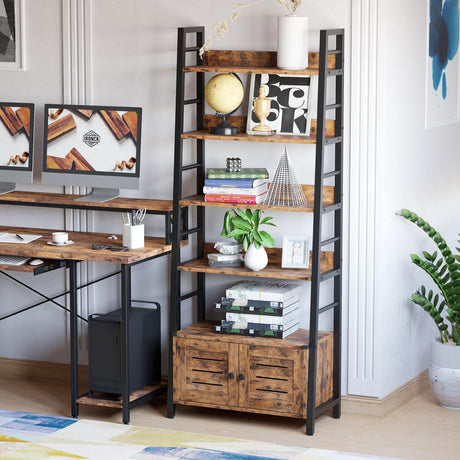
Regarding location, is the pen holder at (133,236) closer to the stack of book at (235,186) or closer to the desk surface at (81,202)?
the desk surface at (81,202)

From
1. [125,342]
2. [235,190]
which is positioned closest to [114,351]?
→ [125,342]

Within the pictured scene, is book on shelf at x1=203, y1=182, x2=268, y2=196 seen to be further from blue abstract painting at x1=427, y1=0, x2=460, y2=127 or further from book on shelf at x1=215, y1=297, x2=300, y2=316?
blue abstract painting at x1=427, y1=0, x2=460, y2=127

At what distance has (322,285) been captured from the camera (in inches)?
172

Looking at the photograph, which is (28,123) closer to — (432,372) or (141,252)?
(141,252)

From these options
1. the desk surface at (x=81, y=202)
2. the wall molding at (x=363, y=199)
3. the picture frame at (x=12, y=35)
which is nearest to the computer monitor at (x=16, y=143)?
the desk surface at (x=81, y=202)

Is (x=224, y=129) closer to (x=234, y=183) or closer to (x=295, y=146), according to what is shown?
(x=234, y=183)

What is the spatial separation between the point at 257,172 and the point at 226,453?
1256mm

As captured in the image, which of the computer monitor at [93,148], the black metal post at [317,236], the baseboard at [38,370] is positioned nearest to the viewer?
the black metal post at [317,236]

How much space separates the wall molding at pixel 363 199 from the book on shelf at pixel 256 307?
338 millimetres

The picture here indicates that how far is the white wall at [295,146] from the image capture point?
4.22 metres

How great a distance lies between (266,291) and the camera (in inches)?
166

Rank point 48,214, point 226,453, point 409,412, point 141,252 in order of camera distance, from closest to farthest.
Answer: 1. point 226,453
2. point 141,252
3. point 409,412
4. point 48,214

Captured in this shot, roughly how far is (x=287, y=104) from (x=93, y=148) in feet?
3.29

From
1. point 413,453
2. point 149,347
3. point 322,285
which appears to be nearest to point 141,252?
point 149,347
